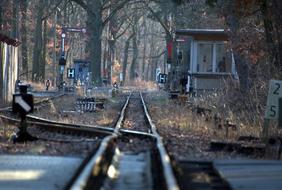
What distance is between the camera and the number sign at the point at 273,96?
41.9ft

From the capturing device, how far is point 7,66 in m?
31.6

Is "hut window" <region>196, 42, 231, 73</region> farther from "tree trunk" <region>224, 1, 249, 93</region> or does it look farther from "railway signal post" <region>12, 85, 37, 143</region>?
"railway signal post" <region>12, 85, 37, 143</region>

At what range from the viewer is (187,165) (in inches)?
403

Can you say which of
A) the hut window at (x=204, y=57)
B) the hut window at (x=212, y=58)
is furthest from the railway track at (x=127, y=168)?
the hut window at (x=204, y=57)

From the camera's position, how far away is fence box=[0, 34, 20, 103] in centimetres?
2984

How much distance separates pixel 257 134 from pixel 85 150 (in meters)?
5.43

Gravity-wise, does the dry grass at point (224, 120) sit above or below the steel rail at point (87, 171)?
below

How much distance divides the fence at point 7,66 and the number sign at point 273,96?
703 inches

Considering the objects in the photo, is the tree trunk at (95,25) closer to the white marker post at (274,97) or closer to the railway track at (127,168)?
the railway track at (127,168)

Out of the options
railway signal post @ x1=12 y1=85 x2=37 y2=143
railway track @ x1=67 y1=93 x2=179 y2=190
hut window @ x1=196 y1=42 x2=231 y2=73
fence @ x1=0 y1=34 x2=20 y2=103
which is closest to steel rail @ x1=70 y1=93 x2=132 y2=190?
railway track @ x1=67 y1=93 x2=179 y2=190

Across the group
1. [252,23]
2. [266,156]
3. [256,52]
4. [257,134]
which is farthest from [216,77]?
[266,156]

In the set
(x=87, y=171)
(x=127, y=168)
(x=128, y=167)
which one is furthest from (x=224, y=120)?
(x=87, y=171)

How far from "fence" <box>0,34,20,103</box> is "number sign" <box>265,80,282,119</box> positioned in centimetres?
1787

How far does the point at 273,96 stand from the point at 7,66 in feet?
68.1
